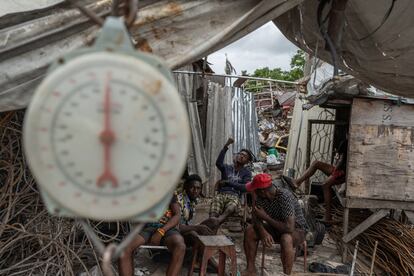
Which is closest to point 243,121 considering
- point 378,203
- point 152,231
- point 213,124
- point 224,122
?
point 224,122

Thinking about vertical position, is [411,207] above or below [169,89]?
below

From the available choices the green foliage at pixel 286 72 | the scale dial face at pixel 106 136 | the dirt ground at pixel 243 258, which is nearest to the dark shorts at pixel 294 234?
the dirt ground at pixel 243 258

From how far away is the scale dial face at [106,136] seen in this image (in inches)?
45.2

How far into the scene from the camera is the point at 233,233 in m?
6.96

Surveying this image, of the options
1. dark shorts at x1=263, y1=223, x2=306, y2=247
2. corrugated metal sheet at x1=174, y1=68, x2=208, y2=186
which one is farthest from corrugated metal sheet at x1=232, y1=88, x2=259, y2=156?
dark shorts at x1=263, y1=223, x2=306, y2=247

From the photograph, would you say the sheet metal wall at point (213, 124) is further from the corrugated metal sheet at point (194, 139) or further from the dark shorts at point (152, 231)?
the dark shorts at point (152, 231)

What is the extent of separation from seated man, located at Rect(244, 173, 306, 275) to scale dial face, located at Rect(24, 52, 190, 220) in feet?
12.8

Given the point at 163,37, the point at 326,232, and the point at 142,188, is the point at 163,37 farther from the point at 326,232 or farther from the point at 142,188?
the point at 326,232

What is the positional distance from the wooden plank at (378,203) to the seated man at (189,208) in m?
1.80

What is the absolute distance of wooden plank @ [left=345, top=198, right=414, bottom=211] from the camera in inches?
222

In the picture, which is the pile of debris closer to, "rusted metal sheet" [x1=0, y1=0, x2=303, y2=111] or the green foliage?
the green foliage

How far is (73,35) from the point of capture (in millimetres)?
2188

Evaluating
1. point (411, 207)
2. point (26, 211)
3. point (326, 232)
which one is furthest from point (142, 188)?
point (326, 232)

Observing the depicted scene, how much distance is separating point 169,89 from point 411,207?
525 centimetres
